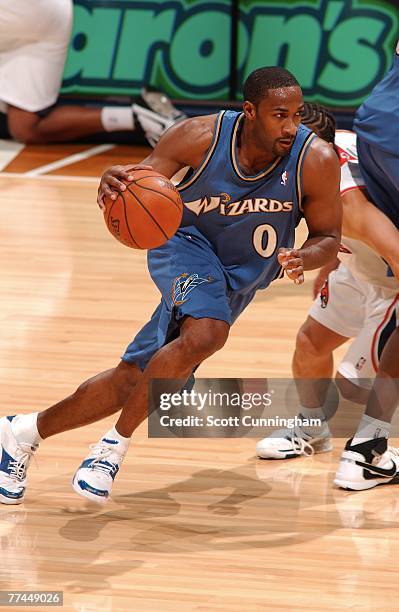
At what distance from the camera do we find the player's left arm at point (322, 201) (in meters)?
4.06

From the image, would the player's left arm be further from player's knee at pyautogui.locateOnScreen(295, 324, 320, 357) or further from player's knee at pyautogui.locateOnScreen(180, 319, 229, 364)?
player's knee at pyautogui.locateOnScreen(295, 324, 320, 357)

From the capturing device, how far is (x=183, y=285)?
4.05 m

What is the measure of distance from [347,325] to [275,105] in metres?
1.29

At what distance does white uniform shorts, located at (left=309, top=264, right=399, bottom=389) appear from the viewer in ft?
16.1

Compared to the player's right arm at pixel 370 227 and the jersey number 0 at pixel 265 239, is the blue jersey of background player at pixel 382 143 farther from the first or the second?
the jersey number 0 at pixel 265 239

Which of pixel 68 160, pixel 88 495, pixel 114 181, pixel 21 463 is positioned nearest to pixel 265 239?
pixel 114 181

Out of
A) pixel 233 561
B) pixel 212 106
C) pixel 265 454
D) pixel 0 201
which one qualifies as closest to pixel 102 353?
pixel 265 454

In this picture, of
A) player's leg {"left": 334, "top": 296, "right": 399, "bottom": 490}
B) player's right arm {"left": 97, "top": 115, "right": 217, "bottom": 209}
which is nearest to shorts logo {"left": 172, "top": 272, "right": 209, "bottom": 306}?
player's right arm {"left": 97, "top": 115, "right": 217, "bottom": 209}

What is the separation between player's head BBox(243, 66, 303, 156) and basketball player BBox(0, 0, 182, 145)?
5.79 metres

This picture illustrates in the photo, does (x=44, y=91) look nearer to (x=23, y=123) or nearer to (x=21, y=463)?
(x=23, y=123)

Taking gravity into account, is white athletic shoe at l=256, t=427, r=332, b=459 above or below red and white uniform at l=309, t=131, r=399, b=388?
below

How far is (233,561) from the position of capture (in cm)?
383

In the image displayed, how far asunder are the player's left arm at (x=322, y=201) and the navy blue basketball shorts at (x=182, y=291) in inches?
13.8

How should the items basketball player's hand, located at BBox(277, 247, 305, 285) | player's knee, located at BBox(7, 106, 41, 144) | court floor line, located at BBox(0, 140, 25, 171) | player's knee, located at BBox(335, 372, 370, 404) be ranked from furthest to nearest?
player's knee, located at BBox(7, 106, 41, 144) < court floor line, located at BBox(0, 140, 25, 171) < player's knee, located at BBox(335, 372, 370, 404) < basketball player's hand, located at BBox(277, 247, 305, 285)
